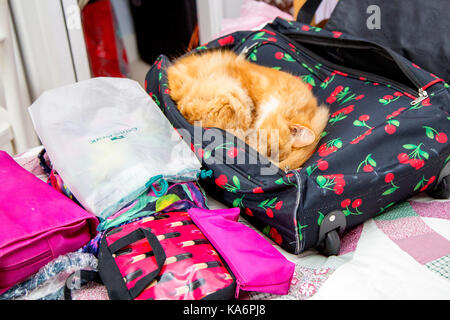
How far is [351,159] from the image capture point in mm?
950

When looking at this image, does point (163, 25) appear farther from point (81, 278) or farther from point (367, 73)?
point (81, 278)

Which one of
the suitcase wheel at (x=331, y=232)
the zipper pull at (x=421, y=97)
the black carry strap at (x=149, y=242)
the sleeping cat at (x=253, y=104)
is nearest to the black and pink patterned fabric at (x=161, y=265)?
the black carry strap at (x=149, y=242)

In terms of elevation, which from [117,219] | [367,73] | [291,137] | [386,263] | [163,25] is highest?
[163,25]

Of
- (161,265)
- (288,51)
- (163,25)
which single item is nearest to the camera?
(161,265)

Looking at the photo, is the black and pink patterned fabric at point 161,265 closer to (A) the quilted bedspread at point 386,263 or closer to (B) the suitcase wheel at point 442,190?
(A) the quilted bedspread at point 386,263

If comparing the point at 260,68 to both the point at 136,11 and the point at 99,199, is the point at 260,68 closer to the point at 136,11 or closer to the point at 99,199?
the point at 99,199

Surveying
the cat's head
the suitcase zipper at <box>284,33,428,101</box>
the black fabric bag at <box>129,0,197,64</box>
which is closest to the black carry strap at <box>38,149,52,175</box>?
the cat's head

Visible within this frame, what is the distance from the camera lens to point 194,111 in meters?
1.14

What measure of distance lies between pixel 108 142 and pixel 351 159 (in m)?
0.65

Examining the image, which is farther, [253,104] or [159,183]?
[253,104]

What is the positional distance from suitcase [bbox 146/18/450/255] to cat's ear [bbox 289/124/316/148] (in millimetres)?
49

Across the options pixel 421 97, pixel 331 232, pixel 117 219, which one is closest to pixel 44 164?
pixel 117 219

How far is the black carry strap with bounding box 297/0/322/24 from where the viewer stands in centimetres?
156
